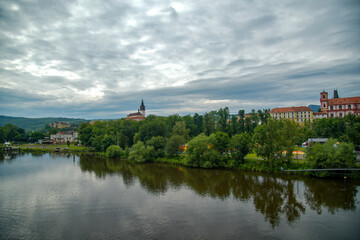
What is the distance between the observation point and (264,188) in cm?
2314

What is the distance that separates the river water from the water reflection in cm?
8

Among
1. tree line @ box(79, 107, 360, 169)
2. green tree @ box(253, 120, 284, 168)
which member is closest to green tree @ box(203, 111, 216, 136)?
tree line @ box(79, 107, 360, 169)

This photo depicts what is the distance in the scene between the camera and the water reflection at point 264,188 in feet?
58.8

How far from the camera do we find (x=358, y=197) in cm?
1927

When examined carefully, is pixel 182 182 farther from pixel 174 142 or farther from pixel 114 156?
pixel 114 156

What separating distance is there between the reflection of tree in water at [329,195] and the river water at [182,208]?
2.8 inches

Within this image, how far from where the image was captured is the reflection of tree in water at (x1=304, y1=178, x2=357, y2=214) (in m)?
17.9

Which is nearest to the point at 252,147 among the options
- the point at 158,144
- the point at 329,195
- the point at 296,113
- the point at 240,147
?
the point at 240,147

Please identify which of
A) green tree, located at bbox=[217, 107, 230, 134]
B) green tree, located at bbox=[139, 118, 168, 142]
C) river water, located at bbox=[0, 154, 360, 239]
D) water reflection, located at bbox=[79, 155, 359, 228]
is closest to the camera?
river water, located at bbox=[0, 154, 360, 239]

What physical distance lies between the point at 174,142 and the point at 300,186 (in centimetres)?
2242

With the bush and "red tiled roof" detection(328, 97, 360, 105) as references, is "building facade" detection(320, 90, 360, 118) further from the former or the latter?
the bush

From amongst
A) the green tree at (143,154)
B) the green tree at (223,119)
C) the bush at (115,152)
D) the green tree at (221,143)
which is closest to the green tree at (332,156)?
the green tree at (221,143)

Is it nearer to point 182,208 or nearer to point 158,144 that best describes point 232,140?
point 158,144

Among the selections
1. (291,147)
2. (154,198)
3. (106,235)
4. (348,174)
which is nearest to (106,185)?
(154,198)
